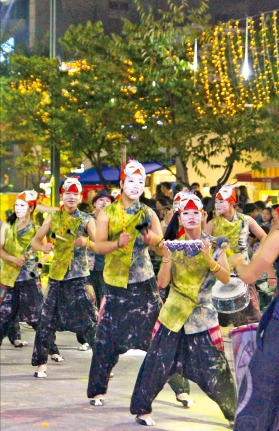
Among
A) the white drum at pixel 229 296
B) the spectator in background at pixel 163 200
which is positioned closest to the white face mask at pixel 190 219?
the white drum at pixel 229 296

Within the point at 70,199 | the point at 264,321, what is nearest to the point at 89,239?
the point at 70,199

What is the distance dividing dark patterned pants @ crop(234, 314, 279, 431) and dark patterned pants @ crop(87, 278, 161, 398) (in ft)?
10.6

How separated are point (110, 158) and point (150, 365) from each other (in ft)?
55.5

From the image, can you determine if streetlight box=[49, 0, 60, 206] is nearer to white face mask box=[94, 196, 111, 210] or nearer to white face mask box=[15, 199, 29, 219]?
white face mask box=[94, 196, 111, 210]

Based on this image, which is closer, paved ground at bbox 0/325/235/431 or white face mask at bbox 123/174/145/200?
paved ground at bbox 0/325/235/431

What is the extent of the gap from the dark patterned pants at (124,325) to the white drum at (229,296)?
20.0 inches

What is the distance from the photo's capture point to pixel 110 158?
80.8ft

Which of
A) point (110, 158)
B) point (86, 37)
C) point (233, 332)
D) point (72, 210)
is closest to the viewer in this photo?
point (233, 332)

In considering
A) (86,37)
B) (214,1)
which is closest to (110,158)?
(86,37)

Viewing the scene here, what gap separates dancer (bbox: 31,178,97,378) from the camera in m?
10.7

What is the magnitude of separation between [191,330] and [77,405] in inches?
68.7

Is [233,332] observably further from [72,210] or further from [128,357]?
[128,357]

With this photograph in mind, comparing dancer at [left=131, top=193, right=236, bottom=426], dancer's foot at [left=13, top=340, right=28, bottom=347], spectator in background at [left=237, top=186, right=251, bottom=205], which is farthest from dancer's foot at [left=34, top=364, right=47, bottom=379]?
spectator in background at [left=237, top=186, right=251, bottom=205]

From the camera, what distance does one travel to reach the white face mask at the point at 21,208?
1176 cm
